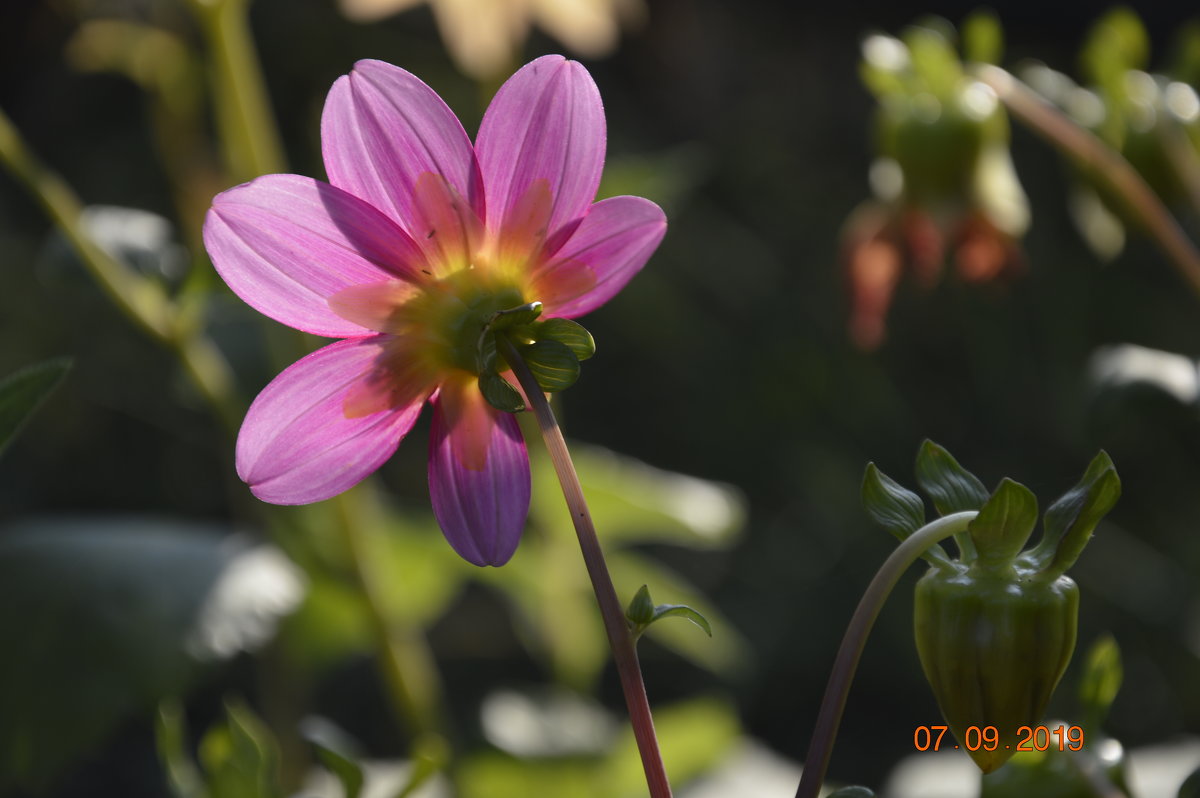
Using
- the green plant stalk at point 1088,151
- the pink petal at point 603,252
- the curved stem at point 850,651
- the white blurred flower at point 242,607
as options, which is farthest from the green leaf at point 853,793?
the white blurred flower at point 242,607

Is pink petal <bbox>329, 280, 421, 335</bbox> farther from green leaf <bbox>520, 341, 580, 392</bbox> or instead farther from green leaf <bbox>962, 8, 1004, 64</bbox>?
green leaf <bbox>962, 8, 1004, 64</bbox>

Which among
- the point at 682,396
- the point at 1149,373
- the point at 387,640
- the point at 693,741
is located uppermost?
the point at 1149,373

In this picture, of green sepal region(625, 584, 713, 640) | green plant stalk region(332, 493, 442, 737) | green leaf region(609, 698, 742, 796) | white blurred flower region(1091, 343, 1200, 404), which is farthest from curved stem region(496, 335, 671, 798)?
green leaf region(609, 698, 742, 796)

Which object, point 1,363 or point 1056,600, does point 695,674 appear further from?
point 1056,600

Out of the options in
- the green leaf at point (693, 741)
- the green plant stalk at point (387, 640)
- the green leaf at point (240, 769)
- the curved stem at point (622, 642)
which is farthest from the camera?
the green leaf at point (693, 741)

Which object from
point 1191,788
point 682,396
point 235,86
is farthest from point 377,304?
point 682,396

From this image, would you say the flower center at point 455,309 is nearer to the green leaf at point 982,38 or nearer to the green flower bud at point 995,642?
the green flower bud at point 995,642

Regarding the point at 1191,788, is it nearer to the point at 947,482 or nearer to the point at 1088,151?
the point at 947,482
